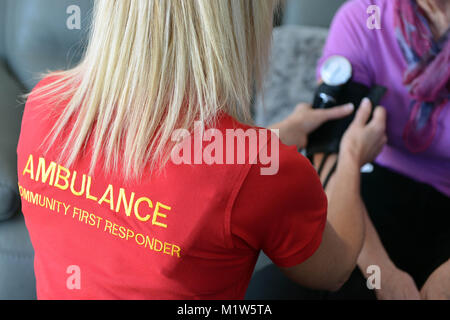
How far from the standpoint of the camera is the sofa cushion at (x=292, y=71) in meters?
1.42

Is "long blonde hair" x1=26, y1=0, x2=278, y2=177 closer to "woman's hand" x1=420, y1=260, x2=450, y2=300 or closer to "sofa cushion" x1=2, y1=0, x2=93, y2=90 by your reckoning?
"woman's hand" x1=420, y1=260, x2=450, y2=300

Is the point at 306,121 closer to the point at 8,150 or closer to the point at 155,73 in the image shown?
the point at 155,73

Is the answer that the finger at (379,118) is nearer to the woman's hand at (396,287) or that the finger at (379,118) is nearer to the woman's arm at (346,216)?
the woman's arm at (346,216)

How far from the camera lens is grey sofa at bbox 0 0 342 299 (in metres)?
1.01

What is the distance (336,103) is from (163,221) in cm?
60

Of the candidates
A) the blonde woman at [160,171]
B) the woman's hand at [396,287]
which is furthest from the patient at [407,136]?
the blonde woman at [160,171]

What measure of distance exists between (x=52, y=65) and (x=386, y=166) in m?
1.03

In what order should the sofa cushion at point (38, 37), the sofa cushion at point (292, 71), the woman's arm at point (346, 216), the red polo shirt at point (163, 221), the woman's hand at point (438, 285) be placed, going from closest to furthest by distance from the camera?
1. the red polo shirt at point (163, 221)
2. the woman's arm at point (346, 216)
3. the woman's hand at point (438, 285)
4. the sofa cushion at point (38, 37)
5. the sofa cushion at point (292, 71)

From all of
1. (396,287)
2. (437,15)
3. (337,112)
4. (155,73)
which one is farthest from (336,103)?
(155,73)

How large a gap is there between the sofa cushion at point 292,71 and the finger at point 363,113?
49 cm

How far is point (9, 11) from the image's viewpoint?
4.48 feet

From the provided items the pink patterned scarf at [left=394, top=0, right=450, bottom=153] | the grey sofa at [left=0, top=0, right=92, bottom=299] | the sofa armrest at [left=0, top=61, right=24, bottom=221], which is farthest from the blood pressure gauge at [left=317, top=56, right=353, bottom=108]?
the sofa armrest at [left=0, top=61, right=24, bottom=221]

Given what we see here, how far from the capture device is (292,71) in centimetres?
143

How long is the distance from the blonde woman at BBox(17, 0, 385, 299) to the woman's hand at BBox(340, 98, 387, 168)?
0.32 metres
